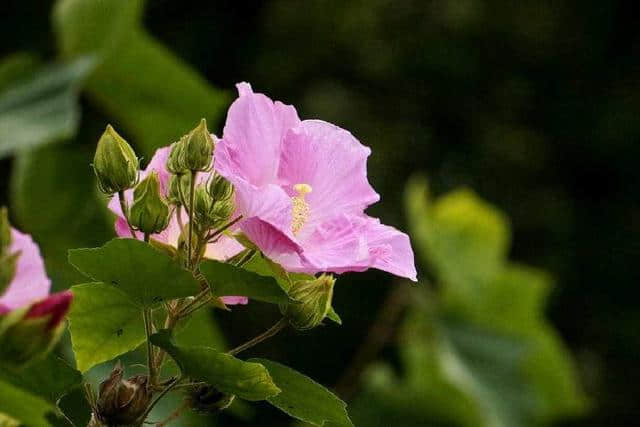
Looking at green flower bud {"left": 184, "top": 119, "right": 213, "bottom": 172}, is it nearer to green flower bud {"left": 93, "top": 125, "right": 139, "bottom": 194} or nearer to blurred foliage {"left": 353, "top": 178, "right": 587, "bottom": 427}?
green flower bud {"left": 93, "top": 125, "right": 139, "bottom": 194}

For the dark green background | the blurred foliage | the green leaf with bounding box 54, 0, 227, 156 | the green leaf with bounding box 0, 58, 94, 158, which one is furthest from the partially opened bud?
the dark green background

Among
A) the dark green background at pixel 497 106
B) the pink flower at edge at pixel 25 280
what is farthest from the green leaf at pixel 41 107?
the dark green background at pixel 497 106

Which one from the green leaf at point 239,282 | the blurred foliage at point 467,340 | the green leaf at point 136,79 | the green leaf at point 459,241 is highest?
the green leaf at point 239,282

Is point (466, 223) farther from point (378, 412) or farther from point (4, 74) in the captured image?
point (4, 74)

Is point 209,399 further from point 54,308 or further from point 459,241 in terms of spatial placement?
point 459,241

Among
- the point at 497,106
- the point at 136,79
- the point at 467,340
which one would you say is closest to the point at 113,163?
the point at 136,79

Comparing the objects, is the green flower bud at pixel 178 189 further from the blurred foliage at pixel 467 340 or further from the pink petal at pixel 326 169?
the blurred foliage at pixel 467 340

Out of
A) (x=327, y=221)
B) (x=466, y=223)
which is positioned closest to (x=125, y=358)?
(x=327, y=221)
